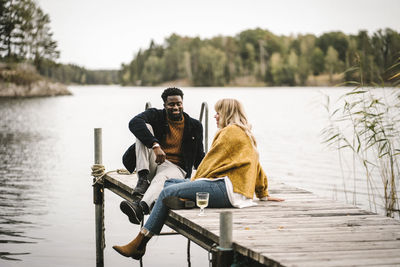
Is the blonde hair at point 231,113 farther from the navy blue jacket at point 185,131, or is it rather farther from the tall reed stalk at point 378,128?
the tall reed stalk at point 378,128

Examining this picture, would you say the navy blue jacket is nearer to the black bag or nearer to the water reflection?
the black bag

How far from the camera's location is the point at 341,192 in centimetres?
1387

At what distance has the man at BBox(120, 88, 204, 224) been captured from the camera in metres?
6.05

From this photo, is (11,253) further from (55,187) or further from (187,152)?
(55,187)

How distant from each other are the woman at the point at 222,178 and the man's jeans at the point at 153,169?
1.95 feet

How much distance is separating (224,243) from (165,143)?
2.60m

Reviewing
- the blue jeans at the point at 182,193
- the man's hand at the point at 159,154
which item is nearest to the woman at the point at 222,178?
the blue jeans at the point at 182,193

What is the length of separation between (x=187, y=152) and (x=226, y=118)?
1333mm

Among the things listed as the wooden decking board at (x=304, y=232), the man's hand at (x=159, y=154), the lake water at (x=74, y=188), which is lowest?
the lake water at (x=74, y=188)

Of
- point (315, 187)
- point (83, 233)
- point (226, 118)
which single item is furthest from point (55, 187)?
point (226, 118)

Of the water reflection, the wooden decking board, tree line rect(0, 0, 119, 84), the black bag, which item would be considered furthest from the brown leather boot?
tree line rect(0, 0, 119, 84)

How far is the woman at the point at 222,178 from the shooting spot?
5027mm

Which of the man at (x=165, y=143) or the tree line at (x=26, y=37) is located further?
the tree line at (x=26, y=37)

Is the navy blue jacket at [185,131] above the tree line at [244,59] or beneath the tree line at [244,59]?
beneath
